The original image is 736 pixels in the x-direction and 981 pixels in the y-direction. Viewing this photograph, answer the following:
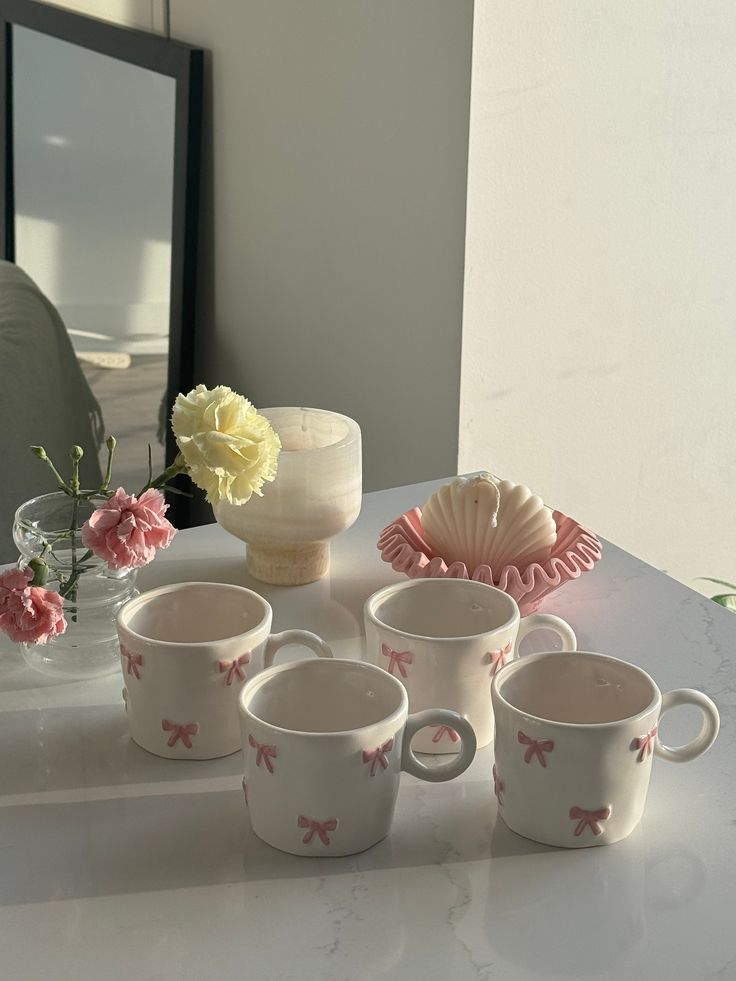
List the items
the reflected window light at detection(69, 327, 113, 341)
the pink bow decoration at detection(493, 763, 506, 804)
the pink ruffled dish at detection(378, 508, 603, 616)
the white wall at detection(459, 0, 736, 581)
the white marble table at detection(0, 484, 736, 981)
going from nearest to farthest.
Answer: the white marble table at detection(0, 484, 736, 981)
the pink bow decoration at detection(493, 763, 506, 804)
the pink ruffled dish at detection(378, 508, 603, 616)
the white wall at detection(459, 0, 736, 581)
the reflected window light at detection(69, 327, 113, 341)

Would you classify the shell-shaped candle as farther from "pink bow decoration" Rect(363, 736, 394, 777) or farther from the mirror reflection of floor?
the mirror reflection of floor

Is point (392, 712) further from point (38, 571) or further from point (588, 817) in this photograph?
point (38, 571)

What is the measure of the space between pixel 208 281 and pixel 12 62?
0.63 m

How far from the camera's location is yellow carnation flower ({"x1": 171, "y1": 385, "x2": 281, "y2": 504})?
0.77 meters

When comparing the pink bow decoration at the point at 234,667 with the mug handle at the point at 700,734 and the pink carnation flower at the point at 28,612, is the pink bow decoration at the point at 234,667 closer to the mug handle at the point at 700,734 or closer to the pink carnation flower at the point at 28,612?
the pink carnation flower at the point at 28,612

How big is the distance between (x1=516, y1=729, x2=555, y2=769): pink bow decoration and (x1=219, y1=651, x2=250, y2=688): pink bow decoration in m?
0.18

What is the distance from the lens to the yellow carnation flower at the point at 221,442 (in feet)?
2.53

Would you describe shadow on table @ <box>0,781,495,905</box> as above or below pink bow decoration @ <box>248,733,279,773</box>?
below

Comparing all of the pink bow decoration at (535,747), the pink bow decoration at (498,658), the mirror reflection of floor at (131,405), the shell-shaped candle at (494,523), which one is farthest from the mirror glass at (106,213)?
the pink bow decoration at (535,747)

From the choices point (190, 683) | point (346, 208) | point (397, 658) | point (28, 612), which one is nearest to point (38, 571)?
point (28, 612)

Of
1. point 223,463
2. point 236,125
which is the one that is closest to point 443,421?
point 236,125

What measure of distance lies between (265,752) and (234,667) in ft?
0.35

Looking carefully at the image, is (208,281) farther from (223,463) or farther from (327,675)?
(327,675)

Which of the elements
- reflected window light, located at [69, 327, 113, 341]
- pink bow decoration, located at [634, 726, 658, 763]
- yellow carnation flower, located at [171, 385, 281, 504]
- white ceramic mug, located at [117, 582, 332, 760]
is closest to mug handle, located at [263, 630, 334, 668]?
white ceramic mug, located at [117, 582, 332, 760]
